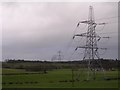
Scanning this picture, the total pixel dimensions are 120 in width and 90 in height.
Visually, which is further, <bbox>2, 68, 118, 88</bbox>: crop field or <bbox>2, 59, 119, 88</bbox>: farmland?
<bbox>2, 59, 119, 88</bbox>: farmland

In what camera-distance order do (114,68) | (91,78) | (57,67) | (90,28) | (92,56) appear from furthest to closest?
(57,67) → (114,68) → (91,78) → (90,28) → (92,56)

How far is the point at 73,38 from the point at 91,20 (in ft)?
12.6

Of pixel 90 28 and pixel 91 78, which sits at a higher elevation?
pixel 90 28

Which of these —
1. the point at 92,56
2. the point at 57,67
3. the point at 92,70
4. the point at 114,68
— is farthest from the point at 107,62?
the point at 92,56

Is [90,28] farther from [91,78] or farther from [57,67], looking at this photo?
[57,67]

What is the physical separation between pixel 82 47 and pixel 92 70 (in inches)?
228

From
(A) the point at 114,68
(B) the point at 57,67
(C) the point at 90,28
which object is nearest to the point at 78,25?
(C) the point at 90,28

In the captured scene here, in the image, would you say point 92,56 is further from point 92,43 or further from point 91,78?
point 91,78

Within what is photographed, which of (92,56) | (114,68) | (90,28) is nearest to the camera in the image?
(92,56)

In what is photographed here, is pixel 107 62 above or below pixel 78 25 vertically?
below

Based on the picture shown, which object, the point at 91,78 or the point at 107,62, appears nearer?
the point at 91,78

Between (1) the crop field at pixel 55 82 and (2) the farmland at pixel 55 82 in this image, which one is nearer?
(1) the crop field at pixel 55 82

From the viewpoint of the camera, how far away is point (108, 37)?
46438 millimetres

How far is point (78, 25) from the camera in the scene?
152 ft
